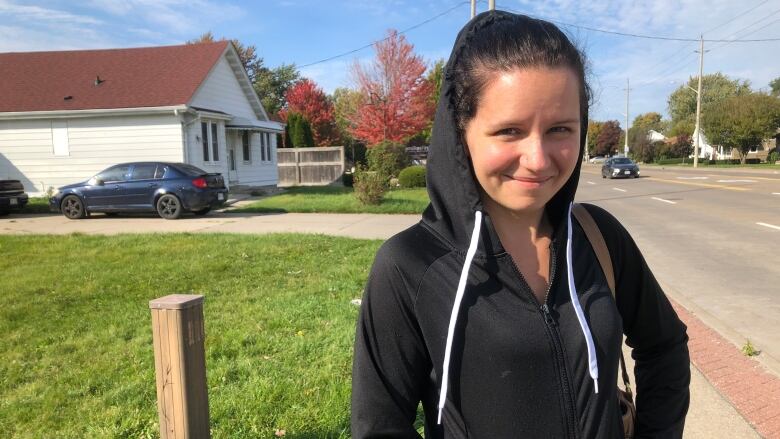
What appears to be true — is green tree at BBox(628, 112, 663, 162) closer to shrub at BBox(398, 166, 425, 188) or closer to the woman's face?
shrub at BBox(398, 166, 425, 188)

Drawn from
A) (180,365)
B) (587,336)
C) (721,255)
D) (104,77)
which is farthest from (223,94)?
(587,336)

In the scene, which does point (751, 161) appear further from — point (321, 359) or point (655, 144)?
point (321, 359)

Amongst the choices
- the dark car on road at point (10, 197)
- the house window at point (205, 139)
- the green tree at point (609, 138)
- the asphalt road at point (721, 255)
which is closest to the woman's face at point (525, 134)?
the asphalt road at point (721, 255)

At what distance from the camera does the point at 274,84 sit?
5672cm

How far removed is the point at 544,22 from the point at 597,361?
0.85 meters

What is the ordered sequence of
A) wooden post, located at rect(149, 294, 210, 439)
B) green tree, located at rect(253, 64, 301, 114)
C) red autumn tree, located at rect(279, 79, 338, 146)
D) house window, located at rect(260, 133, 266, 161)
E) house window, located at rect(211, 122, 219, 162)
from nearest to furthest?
1. wooden post, located at rect(149, 294, 210, 439)
2. house window, located at rect(211, 122, 219, 162)
3. house window, located at rect(260, 133, 266, 161)
4. red autumn tree, located at rect(279, 79, 338, 146)
5. green tree, located at rect(253, 64, 301, 114)

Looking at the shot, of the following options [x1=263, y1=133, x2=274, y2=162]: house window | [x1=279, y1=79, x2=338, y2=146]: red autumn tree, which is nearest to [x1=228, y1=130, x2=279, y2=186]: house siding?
[x1=263, y1=133, x2=274, y2=162]: house window

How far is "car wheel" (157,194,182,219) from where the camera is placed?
13.8 meters

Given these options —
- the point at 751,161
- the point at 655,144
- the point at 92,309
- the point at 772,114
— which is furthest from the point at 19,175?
the point at 655,144

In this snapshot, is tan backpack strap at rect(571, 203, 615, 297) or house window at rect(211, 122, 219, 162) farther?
house window at rect(211, 122, 219, 162)

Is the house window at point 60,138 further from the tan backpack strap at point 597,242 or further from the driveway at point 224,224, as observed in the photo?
the tan backpack strap at point 597,242

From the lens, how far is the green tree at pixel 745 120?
157ft

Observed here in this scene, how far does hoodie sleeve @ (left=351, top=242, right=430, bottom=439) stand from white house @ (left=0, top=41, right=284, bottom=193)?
17.9 metres

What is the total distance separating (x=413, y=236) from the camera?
1.38 metres
